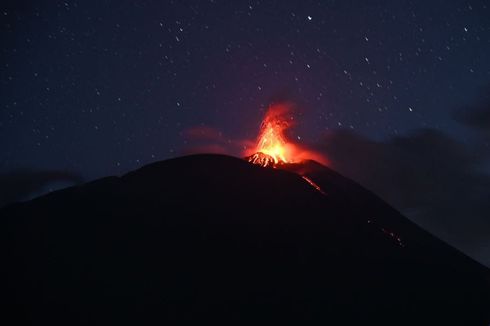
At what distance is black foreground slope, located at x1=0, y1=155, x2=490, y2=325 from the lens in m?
33.8

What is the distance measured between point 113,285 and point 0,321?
745cm

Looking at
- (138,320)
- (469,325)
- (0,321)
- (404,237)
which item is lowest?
(0,321)

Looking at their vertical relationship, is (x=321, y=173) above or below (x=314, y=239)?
above

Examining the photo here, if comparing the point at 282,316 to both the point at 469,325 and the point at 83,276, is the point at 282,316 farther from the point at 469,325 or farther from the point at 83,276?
the point at 469,325

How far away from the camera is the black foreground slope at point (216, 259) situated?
3384 centimetres

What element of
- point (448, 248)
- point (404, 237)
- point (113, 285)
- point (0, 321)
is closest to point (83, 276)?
point (113, 285)

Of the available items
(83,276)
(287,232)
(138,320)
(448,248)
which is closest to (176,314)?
(138,320)

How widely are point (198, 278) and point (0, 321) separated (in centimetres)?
1297

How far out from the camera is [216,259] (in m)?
39.6

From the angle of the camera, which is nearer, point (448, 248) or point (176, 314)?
point (176, 314)

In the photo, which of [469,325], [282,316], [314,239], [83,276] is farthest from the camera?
[314,239]

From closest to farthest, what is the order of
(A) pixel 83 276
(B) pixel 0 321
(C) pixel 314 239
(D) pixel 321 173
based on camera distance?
(B) pixel 0 321 < (A) pixel 83 276 < (C) pixel 314 239 < (D) pixel 321 173

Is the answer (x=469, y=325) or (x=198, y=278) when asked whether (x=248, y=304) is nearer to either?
(x=198, y=278)

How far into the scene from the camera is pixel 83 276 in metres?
36.3
